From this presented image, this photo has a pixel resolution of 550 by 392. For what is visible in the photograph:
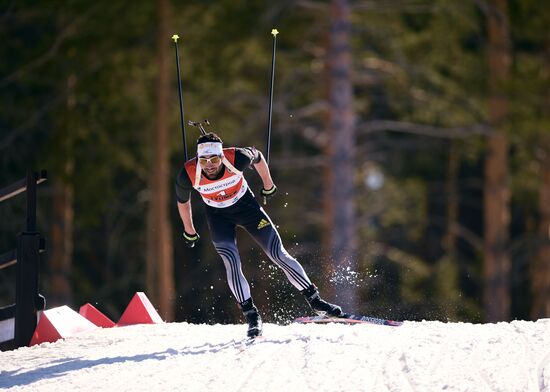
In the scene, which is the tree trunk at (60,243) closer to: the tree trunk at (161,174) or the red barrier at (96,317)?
the tree trunk at (161,174)

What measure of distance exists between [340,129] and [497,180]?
14.1 feet

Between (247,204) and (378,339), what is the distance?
5.35ft

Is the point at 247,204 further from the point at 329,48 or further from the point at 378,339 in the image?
the point at 329,48

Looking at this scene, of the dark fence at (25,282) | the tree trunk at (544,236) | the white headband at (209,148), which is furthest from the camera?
the tree trunk at (544,236)

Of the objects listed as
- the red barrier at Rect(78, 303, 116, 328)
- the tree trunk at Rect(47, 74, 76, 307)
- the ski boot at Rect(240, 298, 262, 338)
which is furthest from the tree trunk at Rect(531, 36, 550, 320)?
the ski boot at Rect(240, 298, 262, 338)

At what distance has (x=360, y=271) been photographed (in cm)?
2245

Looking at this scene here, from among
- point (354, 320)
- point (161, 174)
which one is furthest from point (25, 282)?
point (161, 174)

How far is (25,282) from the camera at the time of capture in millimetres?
10031

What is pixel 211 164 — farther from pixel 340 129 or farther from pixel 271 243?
pixel 340 129

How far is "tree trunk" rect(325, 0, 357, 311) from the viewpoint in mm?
18656

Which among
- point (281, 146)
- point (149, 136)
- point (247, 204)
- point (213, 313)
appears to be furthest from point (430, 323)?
point (213, 313)

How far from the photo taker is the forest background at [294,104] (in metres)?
19.8

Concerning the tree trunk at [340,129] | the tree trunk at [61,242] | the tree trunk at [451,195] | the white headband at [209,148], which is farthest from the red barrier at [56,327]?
the tree trunk at [451,195]

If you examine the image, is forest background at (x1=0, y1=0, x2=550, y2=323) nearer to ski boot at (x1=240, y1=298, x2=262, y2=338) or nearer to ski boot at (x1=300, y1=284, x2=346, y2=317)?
ski boot at (x1=300, y1=284, x2=346, y2=317)
